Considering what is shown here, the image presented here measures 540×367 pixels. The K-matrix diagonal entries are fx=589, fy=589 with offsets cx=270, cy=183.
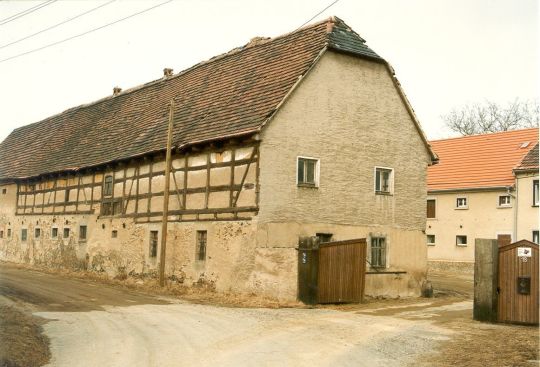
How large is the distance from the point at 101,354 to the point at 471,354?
20.0 ft

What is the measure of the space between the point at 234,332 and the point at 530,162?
85.6 feet

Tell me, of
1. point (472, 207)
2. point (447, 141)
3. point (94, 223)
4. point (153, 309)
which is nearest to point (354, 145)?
point (153, 309)

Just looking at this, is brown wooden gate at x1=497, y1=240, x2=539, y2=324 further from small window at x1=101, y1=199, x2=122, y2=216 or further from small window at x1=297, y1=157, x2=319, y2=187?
small window at x1=101, y1=199, x2=122, y2=216

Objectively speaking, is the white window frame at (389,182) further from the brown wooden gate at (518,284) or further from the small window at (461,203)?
the small window at (461,203)

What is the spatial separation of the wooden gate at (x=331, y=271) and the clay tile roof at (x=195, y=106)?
13.9 ft

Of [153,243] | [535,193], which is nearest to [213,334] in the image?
[153,243]

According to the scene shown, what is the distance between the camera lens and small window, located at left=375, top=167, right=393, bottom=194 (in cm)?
2097

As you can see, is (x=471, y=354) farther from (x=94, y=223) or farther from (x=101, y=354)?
(x=94, y=223)

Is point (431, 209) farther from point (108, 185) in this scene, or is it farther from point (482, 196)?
point (108, 185)

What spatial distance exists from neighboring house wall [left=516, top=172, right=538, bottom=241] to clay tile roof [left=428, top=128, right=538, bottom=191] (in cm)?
73

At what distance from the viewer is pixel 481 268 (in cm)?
1402

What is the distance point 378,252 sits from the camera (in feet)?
67.4

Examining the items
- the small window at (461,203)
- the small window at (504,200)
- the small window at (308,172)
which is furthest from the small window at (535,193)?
the small window at (308,172)

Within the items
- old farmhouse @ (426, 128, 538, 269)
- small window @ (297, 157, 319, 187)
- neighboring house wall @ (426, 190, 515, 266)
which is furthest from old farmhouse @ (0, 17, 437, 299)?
neighboring house wall @ (426, 190, 515, 266)
